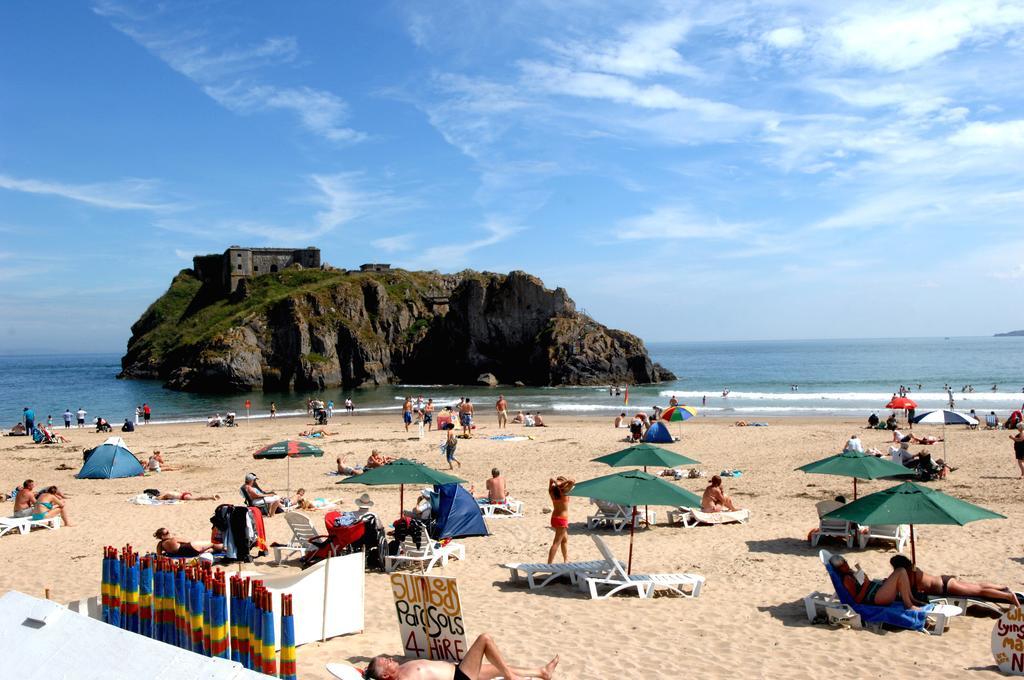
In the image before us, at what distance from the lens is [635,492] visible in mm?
10297

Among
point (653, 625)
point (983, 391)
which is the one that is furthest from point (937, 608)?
point (983, 391)

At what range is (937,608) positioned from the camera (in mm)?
8133

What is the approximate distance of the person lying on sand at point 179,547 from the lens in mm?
10562

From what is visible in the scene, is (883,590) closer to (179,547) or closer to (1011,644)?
(1011,644)

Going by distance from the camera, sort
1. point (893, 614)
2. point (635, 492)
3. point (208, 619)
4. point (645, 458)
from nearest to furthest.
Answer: point (208, 619), point (893, 614), point (635, 492), point (645, 458)

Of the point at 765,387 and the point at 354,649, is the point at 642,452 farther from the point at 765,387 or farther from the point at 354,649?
the point at 765,387

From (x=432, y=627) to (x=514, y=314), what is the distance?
7624cm

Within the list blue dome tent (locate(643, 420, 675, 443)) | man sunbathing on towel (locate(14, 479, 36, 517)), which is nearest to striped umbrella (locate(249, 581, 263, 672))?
man sunbathing on towel (locate(14, 479, 36, 517))

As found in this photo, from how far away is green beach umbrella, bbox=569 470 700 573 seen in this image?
10.1 meters

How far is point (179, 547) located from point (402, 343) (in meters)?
81.8

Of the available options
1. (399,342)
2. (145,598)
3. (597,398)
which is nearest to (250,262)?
(399,342)

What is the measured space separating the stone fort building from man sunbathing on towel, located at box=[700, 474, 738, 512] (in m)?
113

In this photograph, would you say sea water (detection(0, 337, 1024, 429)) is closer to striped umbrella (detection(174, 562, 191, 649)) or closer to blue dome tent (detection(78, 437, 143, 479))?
blue dome tent (detection(78, 437, 143, 479))

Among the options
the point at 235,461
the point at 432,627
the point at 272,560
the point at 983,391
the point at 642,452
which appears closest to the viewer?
the point at 432,627
